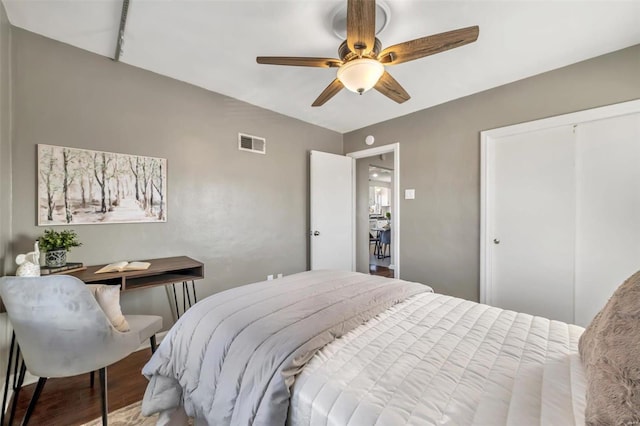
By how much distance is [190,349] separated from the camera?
1271 mm

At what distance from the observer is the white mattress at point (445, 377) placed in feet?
2.46

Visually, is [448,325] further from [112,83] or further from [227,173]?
[112,83]

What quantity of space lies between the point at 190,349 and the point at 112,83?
230 centimetres

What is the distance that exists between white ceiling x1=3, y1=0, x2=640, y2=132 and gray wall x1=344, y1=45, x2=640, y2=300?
151mm

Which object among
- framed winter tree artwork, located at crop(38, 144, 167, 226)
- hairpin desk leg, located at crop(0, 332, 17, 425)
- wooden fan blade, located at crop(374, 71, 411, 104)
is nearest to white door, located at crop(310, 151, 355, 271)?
wooden fan blade, located at crop(374, 71, 411, 104)

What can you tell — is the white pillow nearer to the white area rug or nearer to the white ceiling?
the white area rug

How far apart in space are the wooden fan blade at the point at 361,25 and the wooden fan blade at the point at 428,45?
0.49 feet

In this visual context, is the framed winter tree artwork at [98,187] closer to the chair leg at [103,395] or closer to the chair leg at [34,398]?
the chair leg at [34,398]

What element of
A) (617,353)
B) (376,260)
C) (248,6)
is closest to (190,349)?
(617,353)

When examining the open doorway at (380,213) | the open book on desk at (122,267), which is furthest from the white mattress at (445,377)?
the open doorway at (380,213)

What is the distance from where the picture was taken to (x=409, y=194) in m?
3.36

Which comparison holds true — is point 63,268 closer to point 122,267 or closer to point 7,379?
point 122,267

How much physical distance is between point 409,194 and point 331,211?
1.08 meters

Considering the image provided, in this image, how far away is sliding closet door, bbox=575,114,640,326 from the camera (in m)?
2.07
